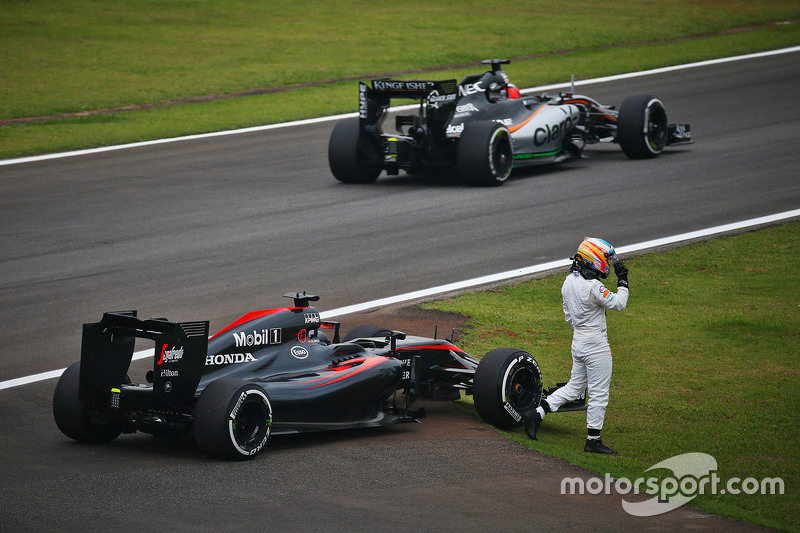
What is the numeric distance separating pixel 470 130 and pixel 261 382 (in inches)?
496

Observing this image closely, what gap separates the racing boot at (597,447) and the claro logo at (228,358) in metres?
3.16

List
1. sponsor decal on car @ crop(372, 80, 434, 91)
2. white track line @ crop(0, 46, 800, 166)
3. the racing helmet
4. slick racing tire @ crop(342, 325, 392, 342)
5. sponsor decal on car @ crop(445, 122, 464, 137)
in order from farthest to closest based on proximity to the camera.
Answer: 1. white track line @ crop(0, 46, 800, 166)
2. sponsor decal on car @ crop(445, 122, 464, 137)
3. sponsor decal on car @ crop(372, 80, 434, 91)
4. slick racing tire @ crop(342, 325, 392, 342)
5. the racing helmet

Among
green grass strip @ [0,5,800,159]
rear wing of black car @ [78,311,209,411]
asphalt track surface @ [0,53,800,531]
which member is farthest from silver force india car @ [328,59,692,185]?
rear wing of black car @ [78,311,209,411]

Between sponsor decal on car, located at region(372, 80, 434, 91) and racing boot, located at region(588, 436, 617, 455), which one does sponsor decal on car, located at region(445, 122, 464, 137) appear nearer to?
sponsor decal on car, located at region(372, 80, 434, 91)

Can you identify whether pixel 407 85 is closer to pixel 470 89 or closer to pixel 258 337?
pixel 470 89

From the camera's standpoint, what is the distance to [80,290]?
639 inches

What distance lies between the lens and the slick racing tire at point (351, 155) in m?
22.9

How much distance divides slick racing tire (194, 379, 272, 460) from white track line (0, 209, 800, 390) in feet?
12.2

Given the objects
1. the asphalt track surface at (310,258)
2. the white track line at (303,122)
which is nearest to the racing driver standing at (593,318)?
the asphalt track surface at (310,258)

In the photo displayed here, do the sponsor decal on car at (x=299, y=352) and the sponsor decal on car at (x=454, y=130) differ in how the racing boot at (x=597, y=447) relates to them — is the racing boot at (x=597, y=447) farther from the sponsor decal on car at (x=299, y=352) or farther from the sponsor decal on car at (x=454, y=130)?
the sponsor decal on car at (x=454, y=130)

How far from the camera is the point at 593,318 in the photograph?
10531mm

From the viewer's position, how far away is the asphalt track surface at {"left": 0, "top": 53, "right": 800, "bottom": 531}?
8617 millimetres

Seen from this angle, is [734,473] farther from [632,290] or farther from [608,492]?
[632,290]

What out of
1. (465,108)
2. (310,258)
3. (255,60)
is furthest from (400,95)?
(255,60)
